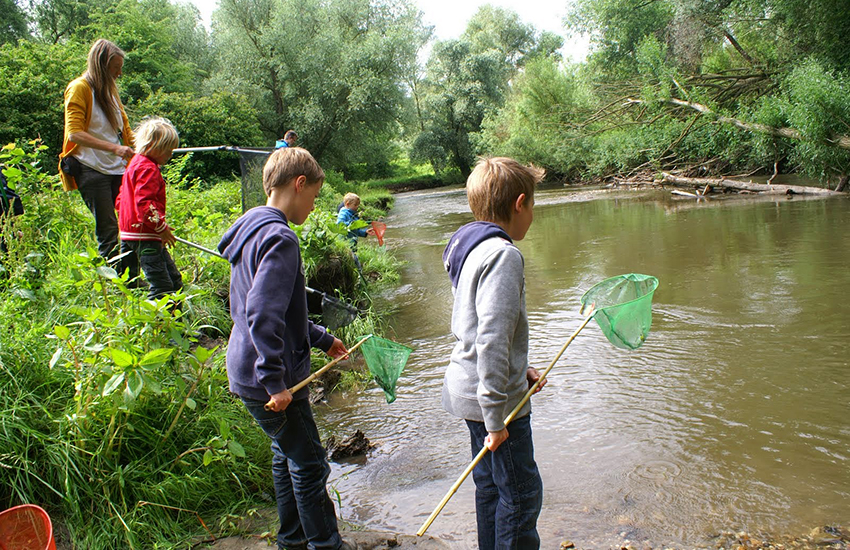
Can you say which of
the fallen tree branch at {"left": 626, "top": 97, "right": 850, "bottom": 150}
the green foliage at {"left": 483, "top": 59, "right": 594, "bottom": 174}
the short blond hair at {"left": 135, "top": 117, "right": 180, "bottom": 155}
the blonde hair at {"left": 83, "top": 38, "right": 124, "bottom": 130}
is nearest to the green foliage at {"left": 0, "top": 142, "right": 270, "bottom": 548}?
the short blond hair at {"left": 135, "top": 117, "right": 180, "bottom": 155}

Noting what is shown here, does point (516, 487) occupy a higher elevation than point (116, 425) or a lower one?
lower

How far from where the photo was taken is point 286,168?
7.58 ft

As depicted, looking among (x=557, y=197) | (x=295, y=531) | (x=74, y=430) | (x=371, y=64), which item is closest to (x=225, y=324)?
(x=74, y=430)

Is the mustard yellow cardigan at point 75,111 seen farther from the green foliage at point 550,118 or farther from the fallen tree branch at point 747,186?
the green foliage at point 550,118

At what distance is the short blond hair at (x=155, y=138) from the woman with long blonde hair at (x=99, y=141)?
17.7 inches

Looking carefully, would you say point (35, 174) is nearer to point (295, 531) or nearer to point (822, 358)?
point (295, 531)

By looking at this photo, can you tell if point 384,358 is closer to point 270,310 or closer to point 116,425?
point 270,310

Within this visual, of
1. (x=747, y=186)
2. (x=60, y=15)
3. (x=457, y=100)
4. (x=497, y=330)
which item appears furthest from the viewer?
(x=457, y=100)

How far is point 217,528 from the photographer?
2604 mm

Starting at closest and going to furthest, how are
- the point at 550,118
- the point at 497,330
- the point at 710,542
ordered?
the point at 497,330, the point at 710,542, the point at 550,118

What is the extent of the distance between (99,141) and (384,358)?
8.85ft

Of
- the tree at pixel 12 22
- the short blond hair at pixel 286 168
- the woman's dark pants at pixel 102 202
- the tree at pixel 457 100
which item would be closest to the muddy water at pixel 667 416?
A: the short blond hair at pixel 286 168

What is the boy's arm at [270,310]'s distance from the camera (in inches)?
80.7

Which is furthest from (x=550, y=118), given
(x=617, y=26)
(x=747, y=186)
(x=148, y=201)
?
(x=148, y=201)
